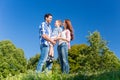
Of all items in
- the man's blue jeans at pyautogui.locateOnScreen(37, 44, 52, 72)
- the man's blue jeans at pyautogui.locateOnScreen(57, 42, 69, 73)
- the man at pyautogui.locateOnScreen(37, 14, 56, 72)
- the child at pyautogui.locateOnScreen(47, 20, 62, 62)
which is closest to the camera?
the man's blue jeans at pyautogui.locateOnScreen(37, 44, 52, 72)

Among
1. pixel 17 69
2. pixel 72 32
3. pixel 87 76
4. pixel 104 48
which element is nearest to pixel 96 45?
pixel 104 48

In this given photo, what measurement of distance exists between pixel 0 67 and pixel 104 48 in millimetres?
21924

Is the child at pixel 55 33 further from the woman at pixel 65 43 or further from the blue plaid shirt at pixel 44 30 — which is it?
the blue plaid shirt at pixel 44 30

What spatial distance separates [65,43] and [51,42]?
63 centimetres

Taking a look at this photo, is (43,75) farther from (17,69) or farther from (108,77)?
(17,69)

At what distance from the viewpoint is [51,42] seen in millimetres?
17750

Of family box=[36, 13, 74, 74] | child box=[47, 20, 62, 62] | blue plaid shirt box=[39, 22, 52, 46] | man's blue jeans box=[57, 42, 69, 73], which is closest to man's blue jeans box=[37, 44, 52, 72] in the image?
family box=[36, 13, 74, 74]

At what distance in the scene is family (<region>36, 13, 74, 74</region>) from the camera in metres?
17.5

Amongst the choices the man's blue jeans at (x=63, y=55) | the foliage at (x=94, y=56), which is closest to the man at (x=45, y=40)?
the man's blue jeans at (x=63, y=55)

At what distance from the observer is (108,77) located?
10508 millimetres

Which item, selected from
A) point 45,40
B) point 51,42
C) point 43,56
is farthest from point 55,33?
point 43,56

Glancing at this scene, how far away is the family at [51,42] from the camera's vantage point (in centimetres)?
1747

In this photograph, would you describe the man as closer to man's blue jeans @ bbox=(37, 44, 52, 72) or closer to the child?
man's blue jeans @ bbox=(37, 44, 52, 72)

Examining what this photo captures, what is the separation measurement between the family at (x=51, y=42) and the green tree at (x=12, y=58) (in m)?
58.6
